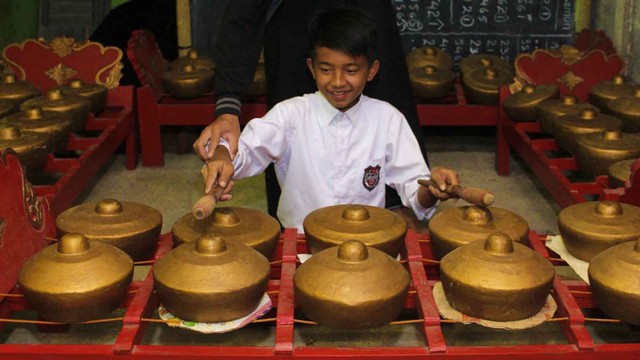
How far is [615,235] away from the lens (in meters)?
2.32

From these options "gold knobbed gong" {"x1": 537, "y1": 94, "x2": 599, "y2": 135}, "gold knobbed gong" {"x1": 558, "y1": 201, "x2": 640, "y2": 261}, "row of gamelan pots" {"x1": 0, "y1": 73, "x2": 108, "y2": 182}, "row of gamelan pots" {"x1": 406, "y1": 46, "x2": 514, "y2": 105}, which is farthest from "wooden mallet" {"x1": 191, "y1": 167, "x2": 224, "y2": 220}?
"row of gamelan pots" {"x1": 406, "y1": 46, "x2": 514, "y2": 105}

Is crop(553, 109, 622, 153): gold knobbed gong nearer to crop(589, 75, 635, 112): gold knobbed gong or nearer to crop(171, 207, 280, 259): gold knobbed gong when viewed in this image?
crop(589, 75, 635, 112): gold knobbed gong

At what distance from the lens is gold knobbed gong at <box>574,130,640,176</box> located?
3357mm

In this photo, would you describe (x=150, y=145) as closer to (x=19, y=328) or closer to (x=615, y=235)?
(x=19, y=328)

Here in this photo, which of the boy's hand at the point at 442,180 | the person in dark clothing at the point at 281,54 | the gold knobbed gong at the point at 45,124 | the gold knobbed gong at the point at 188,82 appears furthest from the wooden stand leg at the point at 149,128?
the boy's hand at the point at 442,180

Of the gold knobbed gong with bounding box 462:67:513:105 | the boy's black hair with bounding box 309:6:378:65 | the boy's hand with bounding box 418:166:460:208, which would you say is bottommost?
the gold knobbed gong with bounding box 462:67:513:105

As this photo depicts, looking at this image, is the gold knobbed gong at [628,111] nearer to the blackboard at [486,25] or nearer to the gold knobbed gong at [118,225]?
the blackboard at [486,25]

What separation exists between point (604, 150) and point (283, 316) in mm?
1807

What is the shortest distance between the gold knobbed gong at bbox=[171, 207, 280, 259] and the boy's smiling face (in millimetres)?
481

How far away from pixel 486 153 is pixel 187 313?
3.42m

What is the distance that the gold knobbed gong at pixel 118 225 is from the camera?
7.72ft

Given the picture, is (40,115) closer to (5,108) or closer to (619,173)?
(5,108)

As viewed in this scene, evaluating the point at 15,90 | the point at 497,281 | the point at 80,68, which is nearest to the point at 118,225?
the point at 497,281

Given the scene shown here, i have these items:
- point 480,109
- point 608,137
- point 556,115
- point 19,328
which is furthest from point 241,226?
point 480,109
